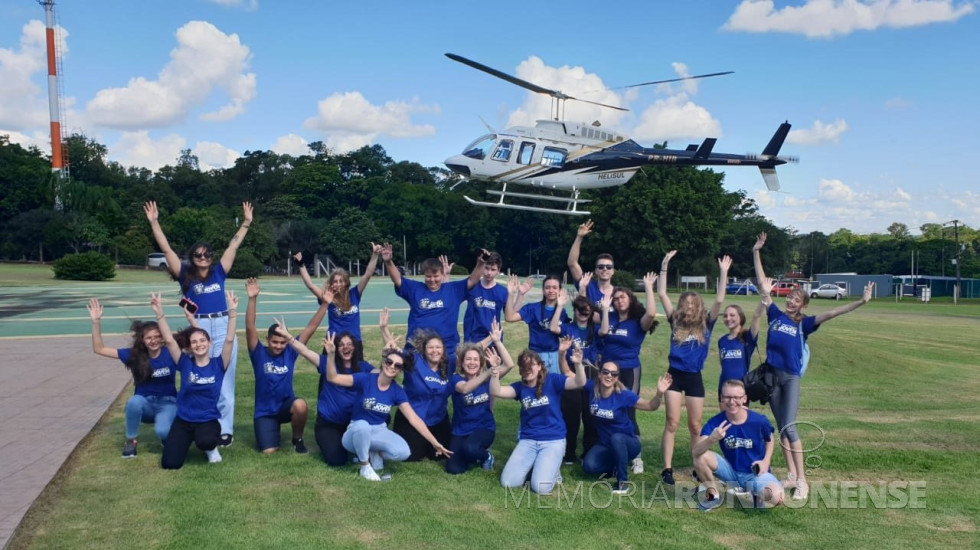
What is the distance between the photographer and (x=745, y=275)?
74750 mm

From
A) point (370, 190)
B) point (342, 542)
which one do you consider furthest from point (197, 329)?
point (370, 190)

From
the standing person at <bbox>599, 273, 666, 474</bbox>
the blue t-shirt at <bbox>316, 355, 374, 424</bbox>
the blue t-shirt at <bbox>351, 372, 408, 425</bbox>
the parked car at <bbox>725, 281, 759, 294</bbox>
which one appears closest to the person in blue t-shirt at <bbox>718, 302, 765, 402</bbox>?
the standing person at <bbox>599, 273, 666, 474</bbox>

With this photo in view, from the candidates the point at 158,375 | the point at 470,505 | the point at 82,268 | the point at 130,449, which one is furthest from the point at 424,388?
the point at 82,268

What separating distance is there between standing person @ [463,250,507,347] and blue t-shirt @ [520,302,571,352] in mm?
559

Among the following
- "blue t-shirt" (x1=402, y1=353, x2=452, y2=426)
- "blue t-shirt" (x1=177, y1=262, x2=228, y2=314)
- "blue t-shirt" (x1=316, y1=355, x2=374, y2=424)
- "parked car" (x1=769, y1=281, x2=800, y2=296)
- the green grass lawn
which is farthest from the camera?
"parked car" (x1=769, y1=281, x2=800, y2=296)

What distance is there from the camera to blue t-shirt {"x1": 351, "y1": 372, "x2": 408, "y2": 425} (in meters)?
7.00

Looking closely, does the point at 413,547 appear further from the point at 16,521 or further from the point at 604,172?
the point at 604,172

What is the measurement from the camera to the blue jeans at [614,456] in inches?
259

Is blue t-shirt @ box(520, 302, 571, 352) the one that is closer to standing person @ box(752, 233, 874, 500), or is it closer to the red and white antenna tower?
standing person @ box(752, 233, 874, 500)

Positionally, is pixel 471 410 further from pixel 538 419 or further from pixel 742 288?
pixel 742 288

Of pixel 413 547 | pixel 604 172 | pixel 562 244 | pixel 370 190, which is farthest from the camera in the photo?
pixel 370 190

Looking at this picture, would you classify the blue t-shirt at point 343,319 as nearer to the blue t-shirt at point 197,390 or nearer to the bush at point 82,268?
the blue t-shirt at point 197,390

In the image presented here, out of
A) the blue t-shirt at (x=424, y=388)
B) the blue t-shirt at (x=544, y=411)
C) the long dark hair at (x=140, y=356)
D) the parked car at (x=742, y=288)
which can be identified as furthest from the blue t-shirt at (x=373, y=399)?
the parked car at (x=742, y=288)

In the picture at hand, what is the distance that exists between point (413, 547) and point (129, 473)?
3.34 meters
